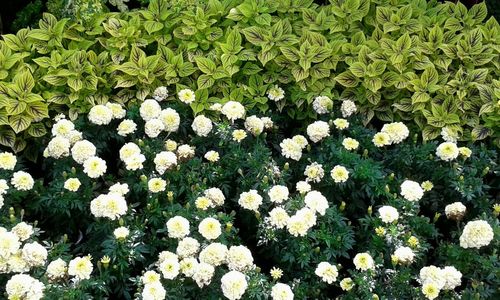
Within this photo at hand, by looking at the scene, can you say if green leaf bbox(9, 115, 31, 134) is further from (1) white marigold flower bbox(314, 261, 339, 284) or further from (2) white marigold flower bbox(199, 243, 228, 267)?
(1) white marigold flower bbox(314, 261, 339, 284)

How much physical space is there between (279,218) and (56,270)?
33.4 inches

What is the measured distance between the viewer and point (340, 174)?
2654 mm

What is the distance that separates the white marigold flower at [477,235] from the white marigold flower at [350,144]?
2.04ft

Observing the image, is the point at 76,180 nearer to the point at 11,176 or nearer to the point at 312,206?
the point at 11,176

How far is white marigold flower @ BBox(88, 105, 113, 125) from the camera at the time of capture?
9.44ft

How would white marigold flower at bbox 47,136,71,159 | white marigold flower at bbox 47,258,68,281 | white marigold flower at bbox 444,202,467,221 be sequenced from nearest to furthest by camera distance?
white marigold flower at bbox 47,258,68,281, white marigold flower at bbox 444,202,467,221, white marigold flower at bbox 47,136,71,159

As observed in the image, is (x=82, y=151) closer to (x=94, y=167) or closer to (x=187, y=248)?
(x=94, y=167)

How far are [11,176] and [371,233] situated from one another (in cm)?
157

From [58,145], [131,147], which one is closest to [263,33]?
[131,147]

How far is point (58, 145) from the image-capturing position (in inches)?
107

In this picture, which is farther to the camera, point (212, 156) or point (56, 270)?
point (212, 156)

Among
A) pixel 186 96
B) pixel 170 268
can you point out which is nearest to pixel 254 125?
pixel 186 96

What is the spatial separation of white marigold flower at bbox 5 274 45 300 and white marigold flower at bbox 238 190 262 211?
840 millimetres

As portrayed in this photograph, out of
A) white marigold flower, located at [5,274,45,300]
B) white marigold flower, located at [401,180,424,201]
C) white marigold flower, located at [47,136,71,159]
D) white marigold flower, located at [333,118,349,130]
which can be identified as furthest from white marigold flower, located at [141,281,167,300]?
white marigold flower, located at [333,118,349,130]
